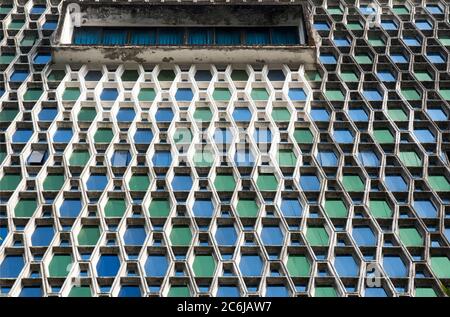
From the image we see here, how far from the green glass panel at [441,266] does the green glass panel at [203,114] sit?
798 cm

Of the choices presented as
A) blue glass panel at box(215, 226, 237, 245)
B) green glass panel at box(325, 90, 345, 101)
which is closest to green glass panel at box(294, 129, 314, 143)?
green glass panel at box(325, 90, 345, 101)

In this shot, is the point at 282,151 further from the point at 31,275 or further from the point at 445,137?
the point at 31,275

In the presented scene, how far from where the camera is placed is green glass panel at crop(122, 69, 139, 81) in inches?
1083

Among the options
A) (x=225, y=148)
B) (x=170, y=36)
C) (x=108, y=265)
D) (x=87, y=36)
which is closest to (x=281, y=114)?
(x=225, y=148)

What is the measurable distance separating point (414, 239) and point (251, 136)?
18.7 feet

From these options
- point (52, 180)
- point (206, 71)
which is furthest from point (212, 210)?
point (206, 71)

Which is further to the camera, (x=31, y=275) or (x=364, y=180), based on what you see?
(x=364, y=180)

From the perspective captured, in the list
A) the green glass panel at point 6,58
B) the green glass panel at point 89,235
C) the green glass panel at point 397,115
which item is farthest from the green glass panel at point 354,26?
the green glass panel at point 89,235

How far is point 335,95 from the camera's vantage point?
88.3ft

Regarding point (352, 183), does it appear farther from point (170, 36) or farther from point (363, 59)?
point (170, 36)

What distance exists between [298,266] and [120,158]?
6.25 metres

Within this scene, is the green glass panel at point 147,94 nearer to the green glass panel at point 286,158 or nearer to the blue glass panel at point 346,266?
the green glass panel at point 286,158

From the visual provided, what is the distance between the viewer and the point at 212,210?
2319 cm
